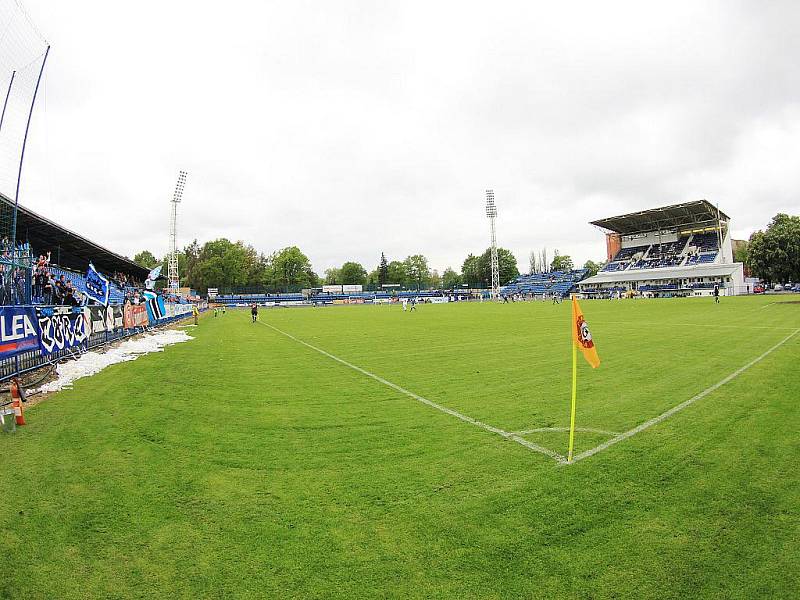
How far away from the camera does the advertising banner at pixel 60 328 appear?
419 inches

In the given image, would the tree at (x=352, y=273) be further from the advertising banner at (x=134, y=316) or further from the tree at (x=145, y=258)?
the advertising banner at (x=134, y=316)

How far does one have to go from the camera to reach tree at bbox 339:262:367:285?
479 ft

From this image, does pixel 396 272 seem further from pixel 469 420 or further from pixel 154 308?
pixel 469 420

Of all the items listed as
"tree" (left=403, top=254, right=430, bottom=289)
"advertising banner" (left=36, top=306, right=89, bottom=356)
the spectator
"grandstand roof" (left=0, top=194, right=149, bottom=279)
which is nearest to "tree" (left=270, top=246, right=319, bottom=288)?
"tree" (left=403, top=254, right=430, bottom=289)

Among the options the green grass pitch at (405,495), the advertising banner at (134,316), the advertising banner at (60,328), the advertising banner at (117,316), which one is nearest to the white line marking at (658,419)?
the green grass pitch at (405,495)

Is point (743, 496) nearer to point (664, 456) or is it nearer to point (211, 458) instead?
point (664, 456)

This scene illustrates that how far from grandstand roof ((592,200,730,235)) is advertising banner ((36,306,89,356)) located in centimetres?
8408

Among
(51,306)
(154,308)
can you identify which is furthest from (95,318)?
(154,308)

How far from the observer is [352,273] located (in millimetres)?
146000

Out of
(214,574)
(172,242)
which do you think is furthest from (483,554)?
(172,242)

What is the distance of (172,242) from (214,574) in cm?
6940

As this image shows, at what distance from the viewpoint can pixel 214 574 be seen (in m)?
3.00

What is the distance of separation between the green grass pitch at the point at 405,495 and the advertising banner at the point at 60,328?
3173 mm

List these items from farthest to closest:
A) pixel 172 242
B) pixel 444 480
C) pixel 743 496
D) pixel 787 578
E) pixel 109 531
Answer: pixel 172 242, pixel 444 480, pixel 743 496, pixel 109 531, pixel 787 578
